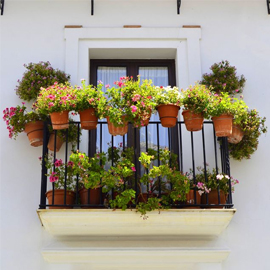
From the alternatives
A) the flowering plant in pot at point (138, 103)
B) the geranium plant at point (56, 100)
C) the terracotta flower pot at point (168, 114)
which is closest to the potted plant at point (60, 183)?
the geranium plant at point (56, 100)

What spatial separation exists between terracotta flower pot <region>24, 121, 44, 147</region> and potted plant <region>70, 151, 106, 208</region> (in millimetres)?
646

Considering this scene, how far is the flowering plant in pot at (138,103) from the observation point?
7.58 metres

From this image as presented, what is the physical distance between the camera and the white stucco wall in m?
7.93

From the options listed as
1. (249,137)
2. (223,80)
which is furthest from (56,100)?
(249,137)

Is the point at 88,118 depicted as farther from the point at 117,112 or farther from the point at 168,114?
the point at 168,114

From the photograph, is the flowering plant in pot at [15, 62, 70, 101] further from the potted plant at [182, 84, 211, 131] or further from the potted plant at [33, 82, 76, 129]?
the potted plant at [182, 84, 211, 131]

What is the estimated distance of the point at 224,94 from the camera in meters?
7.98

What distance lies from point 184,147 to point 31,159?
193cm

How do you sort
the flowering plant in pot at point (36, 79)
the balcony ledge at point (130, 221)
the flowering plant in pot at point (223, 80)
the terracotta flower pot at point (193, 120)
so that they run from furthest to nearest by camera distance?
1. the flowering plant in pot at point (223, 80)
2. the flowering plant in pot at point (36, 79)
3. the terracotta flower pot at point (193, 120)
4. the balcony ledge at point (130, 221)

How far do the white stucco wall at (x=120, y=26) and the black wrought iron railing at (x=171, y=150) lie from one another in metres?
0.37

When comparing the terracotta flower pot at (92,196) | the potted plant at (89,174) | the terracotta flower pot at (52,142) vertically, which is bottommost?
the terracotta flower pot at (92,196)

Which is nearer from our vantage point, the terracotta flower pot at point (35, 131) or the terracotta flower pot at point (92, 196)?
the terracotta flower pot at point (92, 196)

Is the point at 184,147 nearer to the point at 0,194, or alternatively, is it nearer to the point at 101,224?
the point at 101,224

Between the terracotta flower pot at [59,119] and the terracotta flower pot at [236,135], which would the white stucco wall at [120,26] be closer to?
the terracotta flower pot at [236,135]
